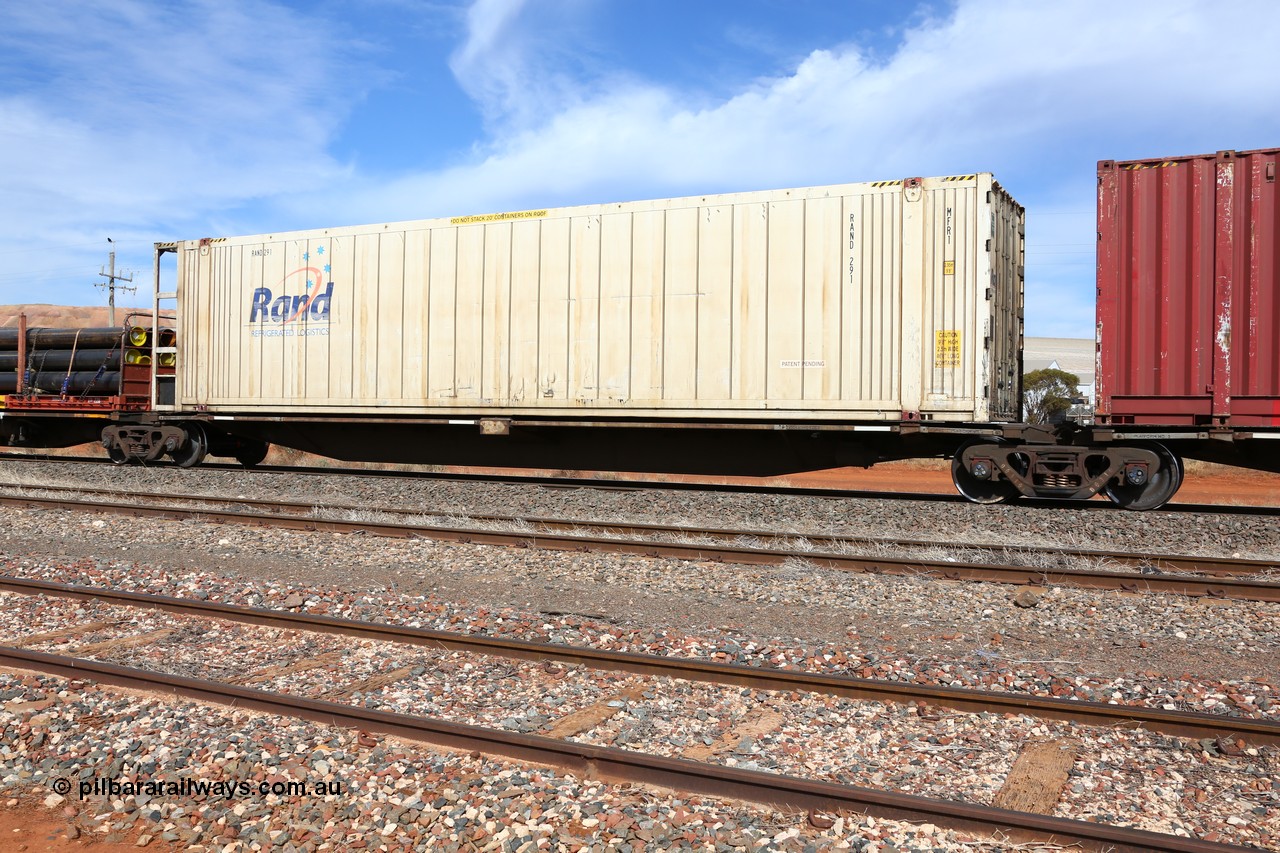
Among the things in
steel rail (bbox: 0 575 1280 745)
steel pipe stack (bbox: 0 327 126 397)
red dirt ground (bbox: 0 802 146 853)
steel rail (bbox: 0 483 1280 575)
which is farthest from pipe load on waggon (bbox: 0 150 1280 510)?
red dirt ground (bbox: 0 802 146 853)

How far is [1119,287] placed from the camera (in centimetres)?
978

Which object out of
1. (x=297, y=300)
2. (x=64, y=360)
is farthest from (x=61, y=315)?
(x=297, y=300)

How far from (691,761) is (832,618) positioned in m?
2.84

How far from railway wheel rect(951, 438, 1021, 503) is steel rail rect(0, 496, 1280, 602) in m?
3.44

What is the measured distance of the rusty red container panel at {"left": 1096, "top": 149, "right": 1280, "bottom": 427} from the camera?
9.29 m

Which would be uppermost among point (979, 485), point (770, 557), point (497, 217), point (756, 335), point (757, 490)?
point (497, 217)

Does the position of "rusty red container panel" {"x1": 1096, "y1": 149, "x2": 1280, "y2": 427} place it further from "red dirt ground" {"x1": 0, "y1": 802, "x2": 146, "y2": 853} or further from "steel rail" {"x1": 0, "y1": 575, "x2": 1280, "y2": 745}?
"red dirt ground" {"x1": 0, "y1": 802, "x2": 146, "y2": 853}

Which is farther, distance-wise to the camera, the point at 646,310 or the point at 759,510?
the point at 646,310

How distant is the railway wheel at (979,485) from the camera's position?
10594 millimetres

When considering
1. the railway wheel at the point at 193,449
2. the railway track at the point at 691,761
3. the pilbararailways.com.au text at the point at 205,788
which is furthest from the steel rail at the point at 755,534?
the pilbararailways.com.au text at the point at 205,788

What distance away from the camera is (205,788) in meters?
3.50

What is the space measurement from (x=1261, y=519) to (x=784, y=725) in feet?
26.5

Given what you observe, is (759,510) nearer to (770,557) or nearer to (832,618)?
(770,557)

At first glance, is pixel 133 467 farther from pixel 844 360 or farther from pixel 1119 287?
pixel 1119 287
